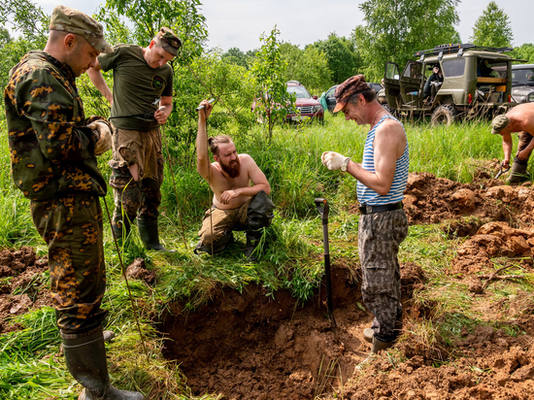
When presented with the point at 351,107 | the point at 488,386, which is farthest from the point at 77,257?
the point at 488,386

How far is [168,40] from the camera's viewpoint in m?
3.06

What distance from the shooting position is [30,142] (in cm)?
176

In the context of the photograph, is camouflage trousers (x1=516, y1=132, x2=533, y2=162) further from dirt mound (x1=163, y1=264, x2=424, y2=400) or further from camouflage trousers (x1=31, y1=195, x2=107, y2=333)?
camouflage trousers (x1=31, y1=195, x2=107, y2=333)

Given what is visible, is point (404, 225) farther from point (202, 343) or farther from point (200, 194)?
point (200, 194)

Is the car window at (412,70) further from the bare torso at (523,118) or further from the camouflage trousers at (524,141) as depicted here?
the bare torso at (523,118)

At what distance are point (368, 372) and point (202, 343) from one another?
144 centimetres

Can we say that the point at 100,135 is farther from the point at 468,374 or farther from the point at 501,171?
the point at 501,171

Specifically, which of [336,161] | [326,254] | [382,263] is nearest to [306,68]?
[326,254]

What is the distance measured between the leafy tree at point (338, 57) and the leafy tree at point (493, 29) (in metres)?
11.5

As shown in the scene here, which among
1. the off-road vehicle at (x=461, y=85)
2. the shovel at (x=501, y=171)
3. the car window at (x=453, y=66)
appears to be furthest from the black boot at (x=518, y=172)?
the car window at (x=453, y=66)

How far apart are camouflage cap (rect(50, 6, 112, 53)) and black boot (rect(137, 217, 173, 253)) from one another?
2074 millimetres

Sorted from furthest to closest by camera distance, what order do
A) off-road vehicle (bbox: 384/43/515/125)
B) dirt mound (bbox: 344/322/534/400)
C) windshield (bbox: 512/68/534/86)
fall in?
1. windshield (bbox: 512/68/534/86)
2. off-road vehicle (bbox: 384/43/515/125)
3. dirt mound (bbox: 344/322/534/400)

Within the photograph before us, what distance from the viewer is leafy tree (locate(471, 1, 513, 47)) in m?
25.3

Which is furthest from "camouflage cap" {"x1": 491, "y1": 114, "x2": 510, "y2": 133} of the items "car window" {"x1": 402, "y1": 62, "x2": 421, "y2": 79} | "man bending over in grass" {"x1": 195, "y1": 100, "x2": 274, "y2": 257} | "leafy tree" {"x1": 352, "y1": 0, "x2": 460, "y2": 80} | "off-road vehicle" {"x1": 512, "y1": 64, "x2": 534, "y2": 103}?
"leafy tree" {"x1": 352, "y1": 0, "x2": 460, "y2": 80}
